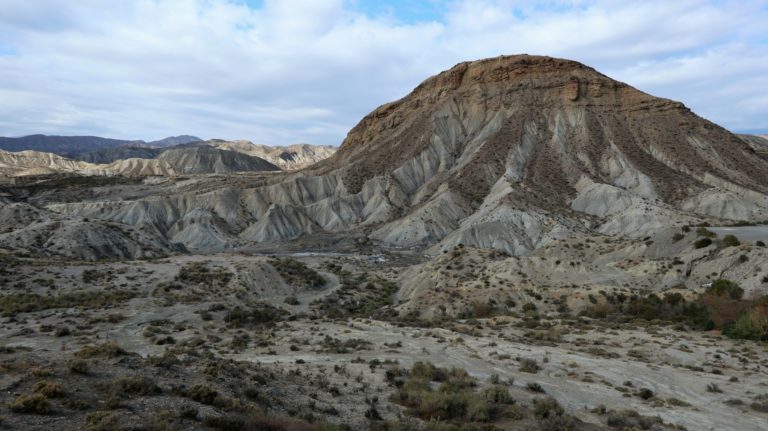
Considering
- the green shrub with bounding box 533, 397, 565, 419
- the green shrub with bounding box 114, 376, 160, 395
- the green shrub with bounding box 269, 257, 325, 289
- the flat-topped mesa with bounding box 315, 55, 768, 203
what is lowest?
the green shrub with bounding box 269, 257, 325, 289

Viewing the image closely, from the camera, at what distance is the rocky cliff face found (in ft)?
237

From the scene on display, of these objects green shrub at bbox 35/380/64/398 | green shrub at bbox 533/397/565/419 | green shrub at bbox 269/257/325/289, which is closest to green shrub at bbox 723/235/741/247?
green shrub at bbox 533/397/565/419

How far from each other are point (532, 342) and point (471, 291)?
10782 millimetres

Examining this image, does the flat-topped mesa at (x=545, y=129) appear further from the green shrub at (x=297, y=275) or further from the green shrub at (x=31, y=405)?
the green shrub at (x=31, y=405)

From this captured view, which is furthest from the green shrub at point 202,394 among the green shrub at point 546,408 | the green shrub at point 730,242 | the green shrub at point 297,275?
the green shrub at point 730,242

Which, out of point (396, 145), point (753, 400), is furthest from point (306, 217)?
point (753, 400)

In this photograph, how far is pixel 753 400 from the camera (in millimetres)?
15945

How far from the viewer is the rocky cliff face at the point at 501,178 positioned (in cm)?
7212

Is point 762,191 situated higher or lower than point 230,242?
higher

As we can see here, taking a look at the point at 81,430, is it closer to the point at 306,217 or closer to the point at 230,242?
the point at 230,242

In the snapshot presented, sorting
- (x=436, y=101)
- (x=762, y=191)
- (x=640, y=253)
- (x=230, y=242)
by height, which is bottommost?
(x=230, y=242)

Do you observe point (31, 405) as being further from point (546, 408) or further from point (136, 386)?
point (546, 408)

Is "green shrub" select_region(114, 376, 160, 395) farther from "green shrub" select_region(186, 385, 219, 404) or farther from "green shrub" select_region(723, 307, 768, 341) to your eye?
"green shrub" select_region(723, 307, 768, 341)

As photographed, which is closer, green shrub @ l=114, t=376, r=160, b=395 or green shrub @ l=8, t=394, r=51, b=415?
green shrub @ l=8, t=394, r=51, b=415
